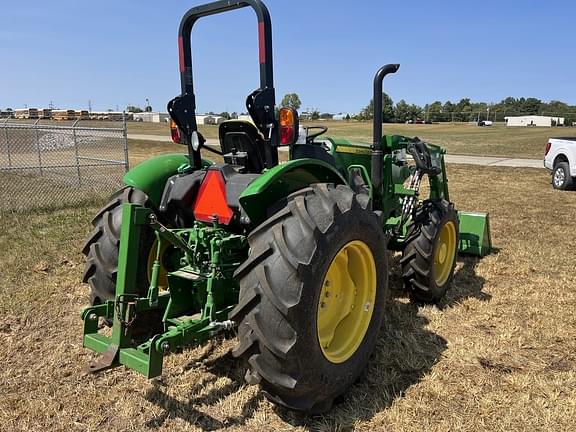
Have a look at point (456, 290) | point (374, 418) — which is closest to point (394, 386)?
point (374, 418)

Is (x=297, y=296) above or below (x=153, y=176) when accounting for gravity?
below

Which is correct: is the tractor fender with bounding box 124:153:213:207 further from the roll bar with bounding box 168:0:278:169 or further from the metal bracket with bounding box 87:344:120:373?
the metal bracket with bounding box 87:344:120:373

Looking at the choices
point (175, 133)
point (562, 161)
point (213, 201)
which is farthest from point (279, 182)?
point (562, 161)

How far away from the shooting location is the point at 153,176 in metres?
3.70

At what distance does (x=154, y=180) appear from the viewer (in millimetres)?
3684

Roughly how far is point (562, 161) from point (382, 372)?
38.1 feet

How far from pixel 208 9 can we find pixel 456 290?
3464mm

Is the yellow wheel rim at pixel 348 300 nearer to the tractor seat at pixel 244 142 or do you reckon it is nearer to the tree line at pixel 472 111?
the tractor seat at pixel 244 142

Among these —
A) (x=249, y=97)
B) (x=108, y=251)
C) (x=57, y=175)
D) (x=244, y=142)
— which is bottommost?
(x=57, y=175)

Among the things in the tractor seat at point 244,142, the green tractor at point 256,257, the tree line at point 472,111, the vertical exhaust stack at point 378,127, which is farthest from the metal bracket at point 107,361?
the tree line at point 472,111

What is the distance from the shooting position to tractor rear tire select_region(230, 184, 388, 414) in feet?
8.41

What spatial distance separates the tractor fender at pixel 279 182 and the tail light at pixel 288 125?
0.55 ft

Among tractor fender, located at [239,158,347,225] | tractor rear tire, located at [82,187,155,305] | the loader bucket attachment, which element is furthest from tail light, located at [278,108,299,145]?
the loader bucket attachment

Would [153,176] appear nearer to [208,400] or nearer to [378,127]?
[208,400]
